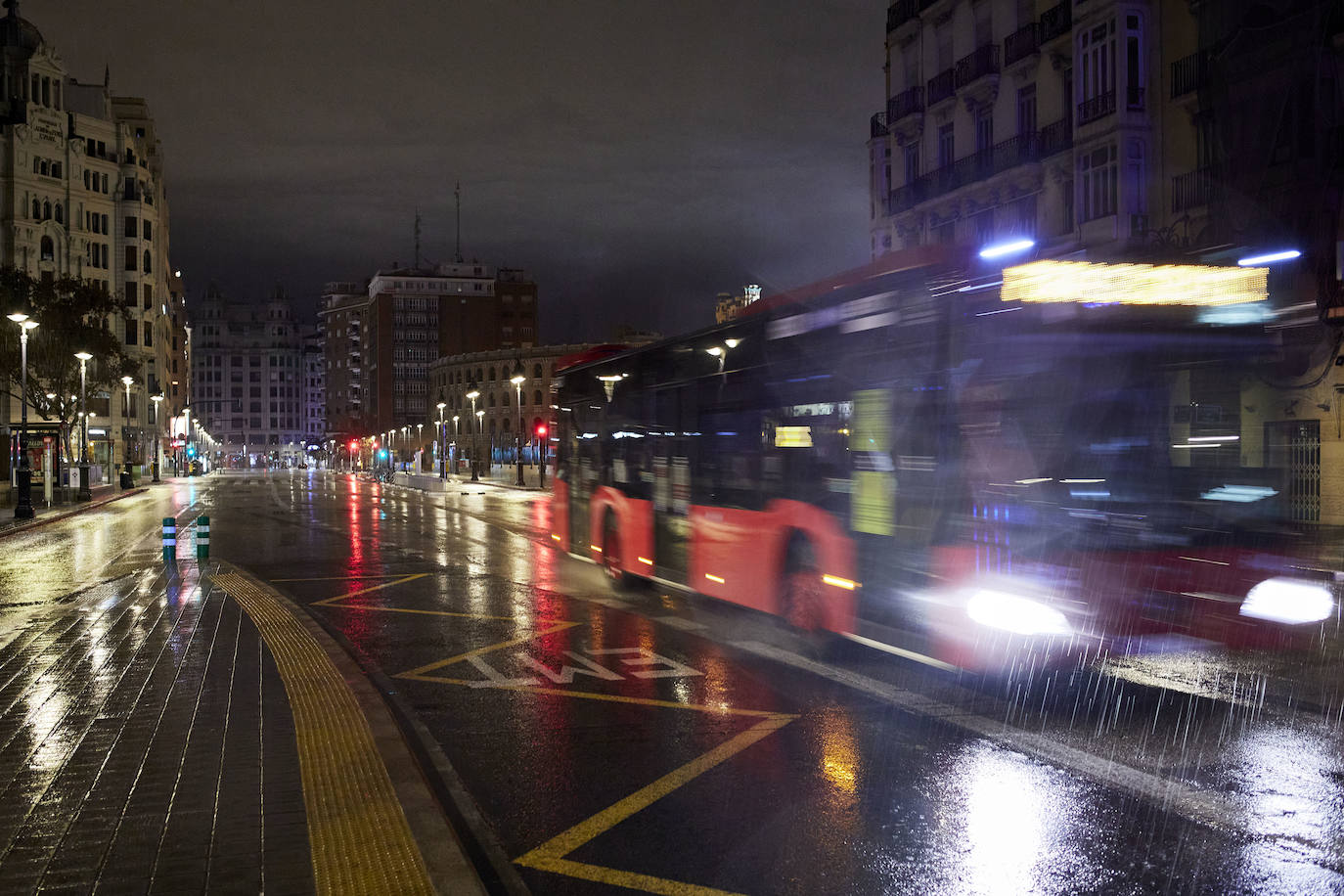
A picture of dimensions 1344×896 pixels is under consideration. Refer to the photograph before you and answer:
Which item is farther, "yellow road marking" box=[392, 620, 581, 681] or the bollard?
the bollard

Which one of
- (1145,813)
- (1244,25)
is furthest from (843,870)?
(1244,25)

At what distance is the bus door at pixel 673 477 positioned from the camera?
12.7 m

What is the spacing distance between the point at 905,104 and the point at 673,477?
28550 mm

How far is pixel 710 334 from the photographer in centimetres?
1201

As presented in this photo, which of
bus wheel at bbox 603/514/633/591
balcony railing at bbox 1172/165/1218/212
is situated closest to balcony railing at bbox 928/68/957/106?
balcony railing at bbox 1172/165/1218/212

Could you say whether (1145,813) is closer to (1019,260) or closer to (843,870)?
(843,870)

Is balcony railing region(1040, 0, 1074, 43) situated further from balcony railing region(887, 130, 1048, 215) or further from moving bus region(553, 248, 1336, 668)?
moving bus region(553, 248, 1336, 668)

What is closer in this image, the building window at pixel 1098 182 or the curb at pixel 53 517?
the building window at pixel 1098 182

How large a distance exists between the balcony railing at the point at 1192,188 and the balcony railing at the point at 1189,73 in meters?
2.05

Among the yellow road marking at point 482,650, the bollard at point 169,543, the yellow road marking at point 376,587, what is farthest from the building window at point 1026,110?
the bollard at point 169,543

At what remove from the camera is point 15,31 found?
84000 mm

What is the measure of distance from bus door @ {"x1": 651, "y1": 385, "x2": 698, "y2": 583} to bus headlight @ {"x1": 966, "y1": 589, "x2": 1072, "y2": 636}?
16.2ft

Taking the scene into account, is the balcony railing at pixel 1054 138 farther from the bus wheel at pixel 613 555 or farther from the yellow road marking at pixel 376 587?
the yellow road marking at pixel 376 587

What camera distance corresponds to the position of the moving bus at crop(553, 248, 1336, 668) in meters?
7.81
